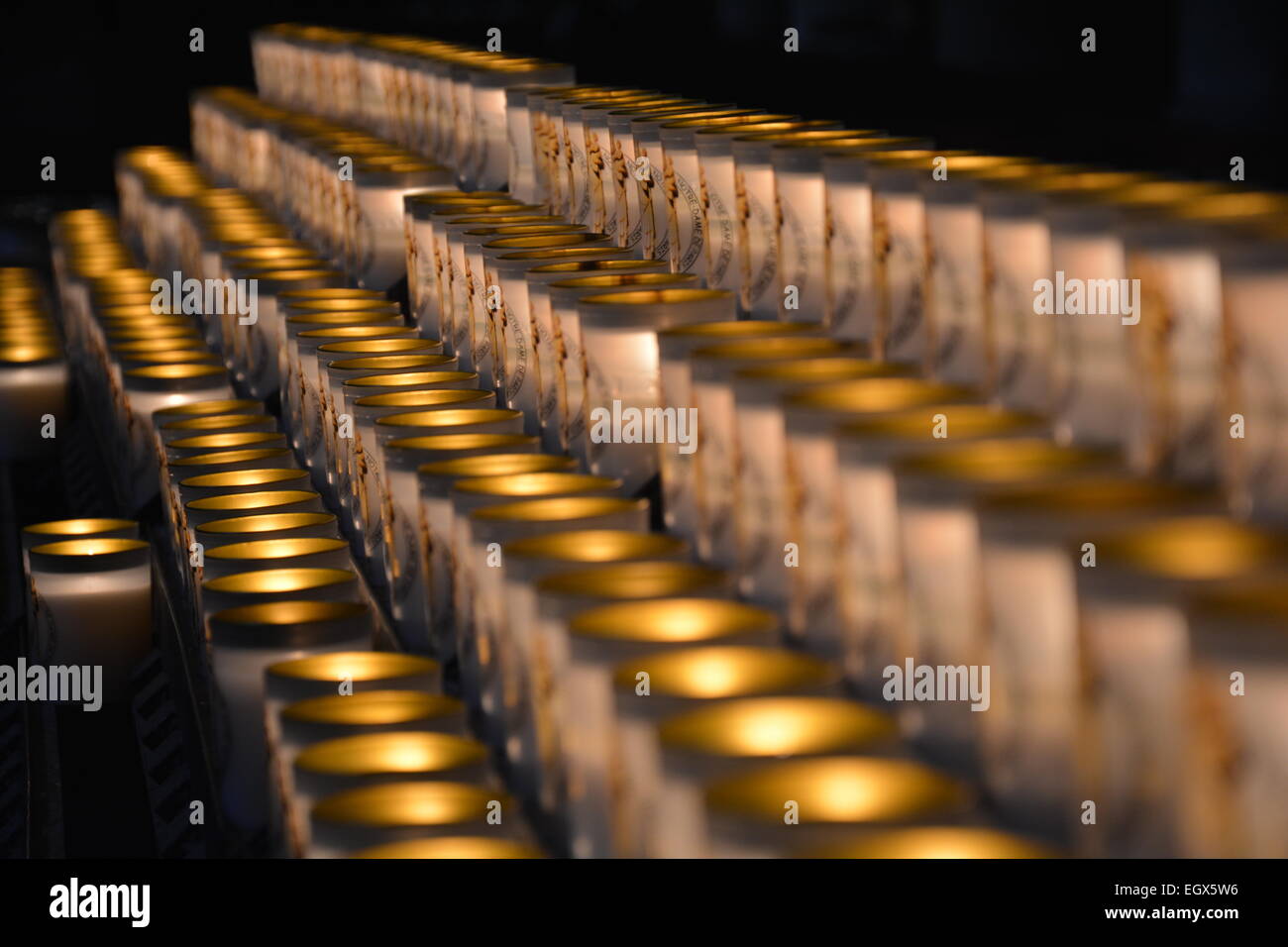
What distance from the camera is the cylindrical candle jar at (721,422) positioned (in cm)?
99

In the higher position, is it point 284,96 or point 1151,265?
point 284,96

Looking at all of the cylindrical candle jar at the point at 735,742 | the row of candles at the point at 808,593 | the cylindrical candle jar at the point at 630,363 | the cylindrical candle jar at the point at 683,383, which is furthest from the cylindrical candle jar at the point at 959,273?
the cylindrical candle jar at the point at 735,742

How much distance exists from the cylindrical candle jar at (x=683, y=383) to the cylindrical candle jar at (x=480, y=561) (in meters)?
0.04

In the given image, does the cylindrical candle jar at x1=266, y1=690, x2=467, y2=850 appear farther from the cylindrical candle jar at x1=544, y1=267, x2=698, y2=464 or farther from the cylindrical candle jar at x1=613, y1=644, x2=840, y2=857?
the cylindrical candle jar at x1=544, y1=267, x2=698, y2=464

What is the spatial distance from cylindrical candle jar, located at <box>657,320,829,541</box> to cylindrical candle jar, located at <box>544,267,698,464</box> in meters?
0.14

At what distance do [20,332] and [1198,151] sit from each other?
2.34 metres

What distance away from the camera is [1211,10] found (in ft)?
3.44

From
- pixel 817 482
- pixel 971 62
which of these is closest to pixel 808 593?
pixel 817 482

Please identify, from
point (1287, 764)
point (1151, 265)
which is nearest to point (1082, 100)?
point (1151, 265)

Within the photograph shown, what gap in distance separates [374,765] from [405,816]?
68 mm

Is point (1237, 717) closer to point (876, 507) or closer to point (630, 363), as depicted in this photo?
point (876, 507)

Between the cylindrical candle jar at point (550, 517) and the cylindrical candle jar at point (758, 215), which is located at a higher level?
the cylindrical candle jar at point (758, 215)

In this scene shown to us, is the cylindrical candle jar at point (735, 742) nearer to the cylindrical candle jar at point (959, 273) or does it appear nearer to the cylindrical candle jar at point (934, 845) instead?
the cylindrical candle jar at point (934, 845)
